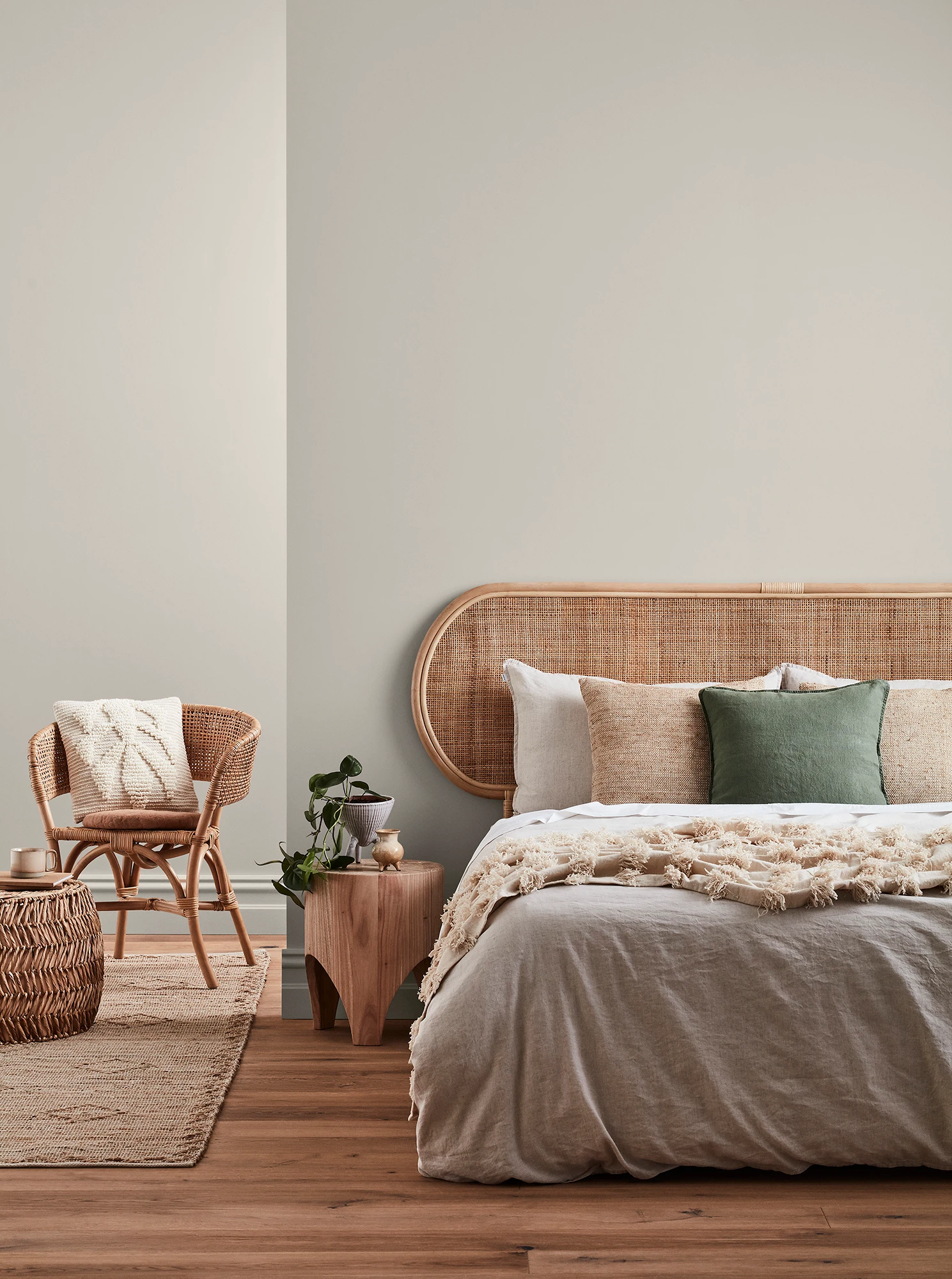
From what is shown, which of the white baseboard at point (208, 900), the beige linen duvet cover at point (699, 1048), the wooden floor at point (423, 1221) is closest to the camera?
the wooden floor at point (423, 1221)

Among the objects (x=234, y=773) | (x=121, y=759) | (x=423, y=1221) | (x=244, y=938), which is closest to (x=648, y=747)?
(x=234, y=773)

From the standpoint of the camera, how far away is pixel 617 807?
275 centimetres

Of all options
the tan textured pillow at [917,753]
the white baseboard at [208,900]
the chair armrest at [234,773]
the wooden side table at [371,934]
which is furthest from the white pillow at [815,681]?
the white baseboard at [208,900]

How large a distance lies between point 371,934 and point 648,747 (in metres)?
0.88

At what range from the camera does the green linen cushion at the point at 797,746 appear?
2795 mm

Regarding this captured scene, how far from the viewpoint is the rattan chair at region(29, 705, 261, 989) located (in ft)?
11.0

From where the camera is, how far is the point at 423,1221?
5.91ft

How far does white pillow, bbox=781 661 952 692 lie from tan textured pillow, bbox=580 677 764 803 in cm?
30

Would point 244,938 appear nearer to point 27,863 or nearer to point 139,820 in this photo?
point 139,820

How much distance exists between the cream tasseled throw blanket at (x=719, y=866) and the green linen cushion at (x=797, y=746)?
493mm

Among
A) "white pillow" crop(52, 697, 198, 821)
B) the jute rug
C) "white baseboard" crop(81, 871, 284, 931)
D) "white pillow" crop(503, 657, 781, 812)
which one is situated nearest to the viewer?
the jute rug

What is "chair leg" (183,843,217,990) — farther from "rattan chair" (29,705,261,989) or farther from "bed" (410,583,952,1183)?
"bed" (410,583,952,1183)

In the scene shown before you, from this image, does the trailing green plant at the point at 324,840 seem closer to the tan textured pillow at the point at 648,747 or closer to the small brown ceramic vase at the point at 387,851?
the small brown ceramic vase at the point at 387,851

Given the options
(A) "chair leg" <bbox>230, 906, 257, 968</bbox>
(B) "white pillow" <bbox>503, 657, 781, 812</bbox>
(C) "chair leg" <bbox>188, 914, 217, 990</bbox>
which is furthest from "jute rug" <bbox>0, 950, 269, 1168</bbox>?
(B) "white pillow" <bbox>503, 657, 781, 812</bbox>
